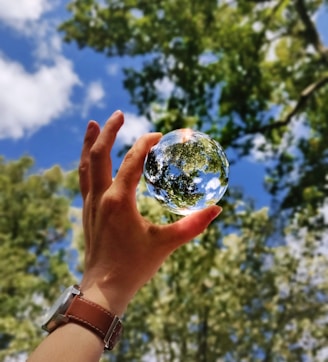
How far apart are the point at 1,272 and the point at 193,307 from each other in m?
7.50

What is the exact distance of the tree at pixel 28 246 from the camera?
706 inches

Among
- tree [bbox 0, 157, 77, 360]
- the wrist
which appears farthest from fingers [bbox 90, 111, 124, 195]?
tree [bbox 0, 157, 77, 360]

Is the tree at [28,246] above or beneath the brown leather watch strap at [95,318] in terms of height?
above

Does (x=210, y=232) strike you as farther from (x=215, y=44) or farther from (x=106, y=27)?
(x=106, y=27)

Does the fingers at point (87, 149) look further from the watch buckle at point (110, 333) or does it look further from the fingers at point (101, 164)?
the watch buckle at point (110, 333)

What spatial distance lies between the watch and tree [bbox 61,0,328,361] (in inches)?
449

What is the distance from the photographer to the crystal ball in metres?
2.51

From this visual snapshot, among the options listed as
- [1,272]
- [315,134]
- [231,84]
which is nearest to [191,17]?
[231,84]

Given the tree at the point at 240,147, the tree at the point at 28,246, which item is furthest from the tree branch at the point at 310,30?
the tree at the point at 28,246

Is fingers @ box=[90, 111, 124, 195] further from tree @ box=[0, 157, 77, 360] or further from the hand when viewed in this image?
A: tree @ box=[0, 157, 77, 360]

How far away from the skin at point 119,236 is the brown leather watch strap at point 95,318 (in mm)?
21

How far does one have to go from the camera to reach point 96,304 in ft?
5.60

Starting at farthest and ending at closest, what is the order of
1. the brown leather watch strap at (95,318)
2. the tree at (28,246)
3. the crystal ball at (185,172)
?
the tree at (28,246), the crystal ball at (185,172), the brown leather watch strap at (95,318)

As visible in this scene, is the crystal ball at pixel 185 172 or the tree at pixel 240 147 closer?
the crystal ball at pixel 185 172
